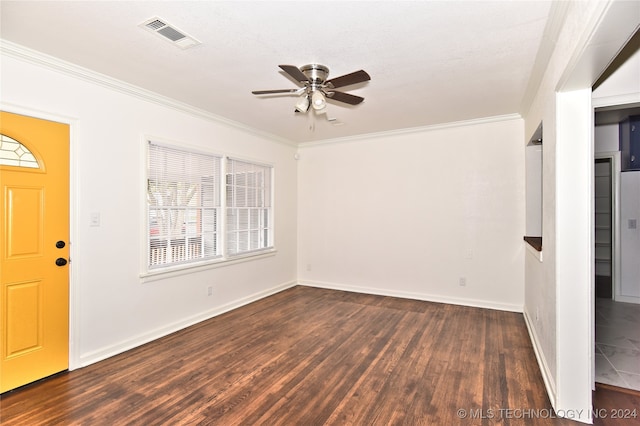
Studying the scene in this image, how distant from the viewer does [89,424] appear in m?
2.07

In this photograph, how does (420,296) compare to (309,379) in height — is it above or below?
above

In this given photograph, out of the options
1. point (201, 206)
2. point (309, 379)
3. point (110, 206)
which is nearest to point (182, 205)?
point (201, 206)

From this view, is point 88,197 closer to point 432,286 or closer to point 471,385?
point 471,385

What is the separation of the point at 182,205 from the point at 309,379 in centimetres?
246

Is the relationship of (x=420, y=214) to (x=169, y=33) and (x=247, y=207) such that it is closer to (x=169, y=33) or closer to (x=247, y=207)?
(x=247, y=207)

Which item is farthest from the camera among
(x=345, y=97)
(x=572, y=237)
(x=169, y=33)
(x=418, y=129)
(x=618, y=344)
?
(x=418, y=129)

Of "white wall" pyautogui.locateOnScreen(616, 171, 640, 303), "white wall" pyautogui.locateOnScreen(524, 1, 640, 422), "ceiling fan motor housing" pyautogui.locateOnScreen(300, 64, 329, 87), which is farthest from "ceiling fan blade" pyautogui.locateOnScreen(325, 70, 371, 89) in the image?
"white wall" pyautogui.locateOnScreen(616, 171, 640, 303)

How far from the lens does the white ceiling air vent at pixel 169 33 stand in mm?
2145

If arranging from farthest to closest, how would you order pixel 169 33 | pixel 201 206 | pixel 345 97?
pixel 201 206, pixel 345 97, pixel 169 33

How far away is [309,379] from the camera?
2.62 meters

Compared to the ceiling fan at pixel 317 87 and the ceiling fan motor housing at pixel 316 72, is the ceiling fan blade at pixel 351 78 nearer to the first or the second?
the ceiling fan at pixel 317 87

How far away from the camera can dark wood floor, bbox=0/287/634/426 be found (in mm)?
2164

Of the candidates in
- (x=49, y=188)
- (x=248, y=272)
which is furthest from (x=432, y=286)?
(x=49, y=188)

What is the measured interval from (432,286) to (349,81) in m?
3.48
